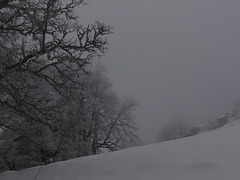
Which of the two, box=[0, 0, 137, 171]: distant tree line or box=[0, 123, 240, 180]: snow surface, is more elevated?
box=[0, 0, 137, 171]: distant tree line

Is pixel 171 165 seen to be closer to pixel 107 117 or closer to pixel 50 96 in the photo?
pixel 50 96

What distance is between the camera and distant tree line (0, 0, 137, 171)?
705 cm

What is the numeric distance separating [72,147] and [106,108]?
18.2ft

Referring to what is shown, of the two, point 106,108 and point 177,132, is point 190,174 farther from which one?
point 177,132

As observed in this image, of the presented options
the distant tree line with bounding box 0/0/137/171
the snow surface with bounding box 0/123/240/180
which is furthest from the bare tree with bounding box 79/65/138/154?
the snow surface with bounding box 0/123/240/180

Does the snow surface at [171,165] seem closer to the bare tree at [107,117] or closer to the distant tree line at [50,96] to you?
the distant tree line at [50,96]

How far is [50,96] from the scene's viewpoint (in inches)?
536

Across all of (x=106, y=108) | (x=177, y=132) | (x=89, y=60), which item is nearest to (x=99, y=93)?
(x=106, y=108)

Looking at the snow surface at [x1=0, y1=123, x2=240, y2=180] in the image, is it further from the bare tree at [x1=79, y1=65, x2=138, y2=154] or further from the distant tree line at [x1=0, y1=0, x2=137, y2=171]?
the bare tree at [x1=79, y1=65, x2=138, y2=154]

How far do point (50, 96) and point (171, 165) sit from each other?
914 centimetres

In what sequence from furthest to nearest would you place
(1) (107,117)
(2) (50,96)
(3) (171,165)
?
(1) (107,117) < (2) (50,96) < (3) (171,165)

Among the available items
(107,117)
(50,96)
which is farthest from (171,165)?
(107,117)

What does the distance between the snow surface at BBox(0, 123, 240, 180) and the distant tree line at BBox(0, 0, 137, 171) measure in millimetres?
1600

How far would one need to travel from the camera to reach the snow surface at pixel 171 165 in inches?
201
